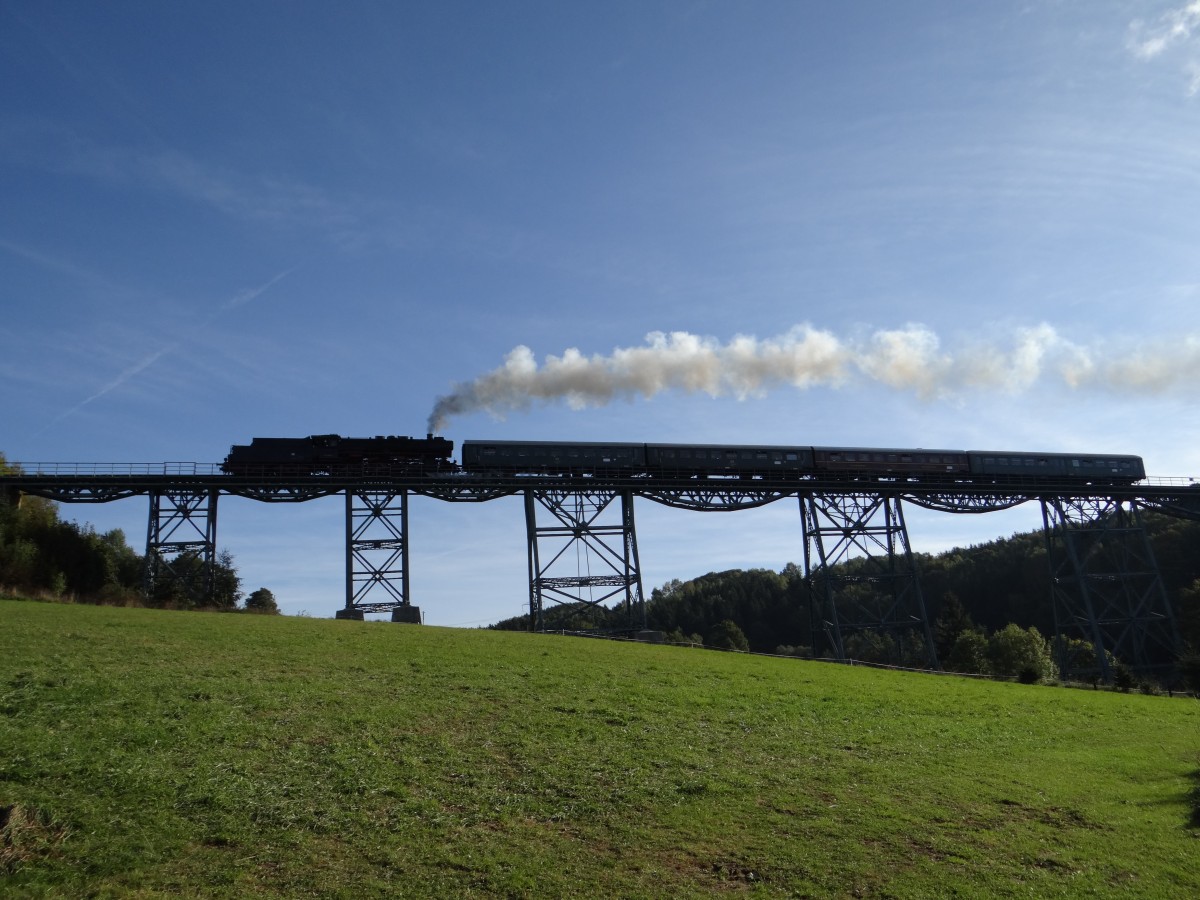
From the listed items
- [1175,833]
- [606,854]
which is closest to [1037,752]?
[1175,833]

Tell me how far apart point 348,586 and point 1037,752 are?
30173 millimetres

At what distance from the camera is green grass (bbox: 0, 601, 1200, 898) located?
10.9 m

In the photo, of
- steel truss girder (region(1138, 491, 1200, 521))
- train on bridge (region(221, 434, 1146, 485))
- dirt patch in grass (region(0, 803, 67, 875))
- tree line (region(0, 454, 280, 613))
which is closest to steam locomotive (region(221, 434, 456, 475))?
train on bridge (region(221, 434, 1146, 485))

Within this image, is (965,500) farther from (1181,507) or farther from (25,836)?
(25,836)

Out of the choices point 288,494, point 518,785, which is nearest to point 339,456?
point 288,494

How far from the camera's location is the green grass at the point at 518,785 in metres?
10.9

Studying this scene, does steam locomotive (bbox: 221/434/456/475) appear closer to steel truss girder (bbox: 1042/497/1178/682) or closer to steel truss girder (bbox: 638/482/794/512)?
steel truss girder (bbox: 638/482/794/512)

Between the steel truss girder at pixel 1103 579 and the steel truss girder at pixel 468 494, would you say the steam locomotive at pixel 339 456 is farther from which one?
the steel truss girder at pixel 1103 579

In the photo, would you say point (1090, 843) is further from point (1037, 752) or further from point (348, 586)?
point (348, 586)

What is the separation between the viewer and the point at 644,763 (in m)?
15.9

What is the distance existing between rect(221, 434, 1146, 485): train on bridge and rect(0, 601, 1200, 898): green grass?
19.4 metres

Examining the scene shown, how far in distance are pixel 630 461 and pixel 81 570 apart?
26.2 meters

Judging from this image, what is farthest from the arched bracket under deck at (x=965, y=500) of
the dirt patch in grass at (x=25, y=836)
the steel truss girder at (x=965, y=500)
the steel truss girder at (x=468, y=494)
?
the dirt patch in grass at (x=25, y=836)

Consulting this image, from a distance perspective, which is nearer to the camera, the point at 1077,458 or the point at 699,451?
the point at 699,451
